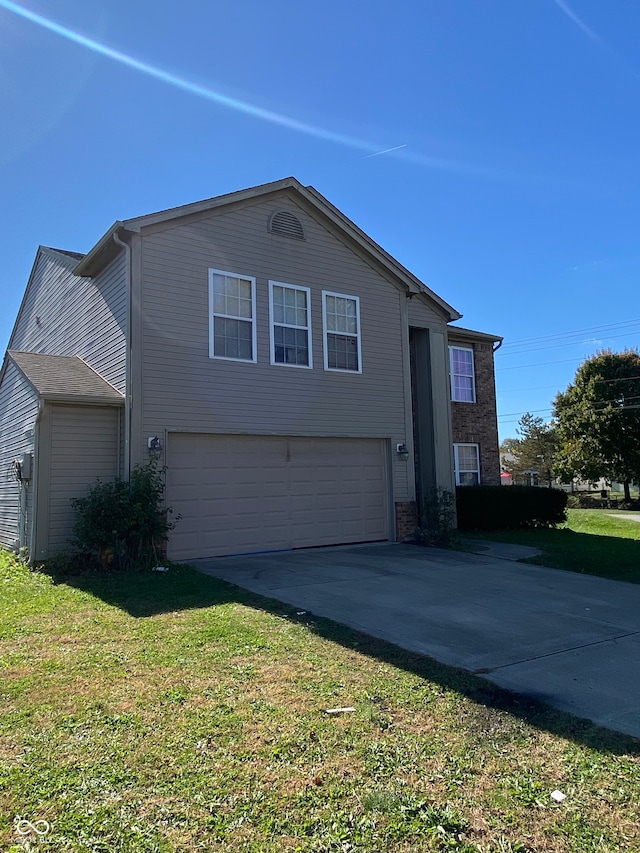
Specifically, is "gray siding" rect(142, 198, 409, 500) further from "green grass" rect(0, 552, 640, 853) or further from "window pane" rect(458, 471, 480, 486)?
"green grass" rect(0, 552, 640, 853)

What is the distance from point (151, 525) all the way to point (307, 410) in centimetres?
412

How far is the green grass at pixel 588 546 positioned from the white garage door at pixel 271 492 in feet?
11.7

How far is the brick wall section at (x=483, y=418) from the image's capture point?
1838cm

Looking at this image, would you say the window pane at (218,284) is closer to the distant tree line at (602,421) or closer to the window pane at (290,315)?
the window pane at (290,315)

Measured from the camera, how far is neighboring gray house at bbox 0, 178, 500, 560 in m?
10.3

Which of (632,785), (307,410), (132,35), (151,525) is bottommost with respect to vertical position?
(632,785)

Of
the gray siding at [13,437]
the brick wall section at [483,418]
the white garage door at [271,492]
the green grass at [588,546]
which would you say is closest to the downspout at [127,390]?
the white garage door at [271,492]

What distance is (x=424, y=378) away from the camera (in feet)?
50.1

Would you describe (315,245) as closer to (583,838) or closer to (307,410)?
(307,410)

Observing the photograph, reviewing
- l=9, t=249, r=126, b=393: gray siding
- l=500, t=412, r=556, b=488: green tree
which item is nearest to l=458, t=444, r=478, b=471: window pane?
l=9, t=249, r=126, b=393: gray siding

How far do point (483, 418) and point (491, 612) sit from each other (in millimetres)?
12405

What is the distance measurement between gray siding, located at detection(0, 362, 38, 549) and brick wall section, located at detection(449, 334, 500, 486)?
11.9 metres

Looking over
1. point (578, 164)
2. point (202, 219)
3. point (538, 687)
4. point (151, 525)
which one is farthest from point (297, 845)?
point (578, 164)

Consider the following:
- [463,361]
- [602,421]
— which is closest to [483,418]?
[463,361]
